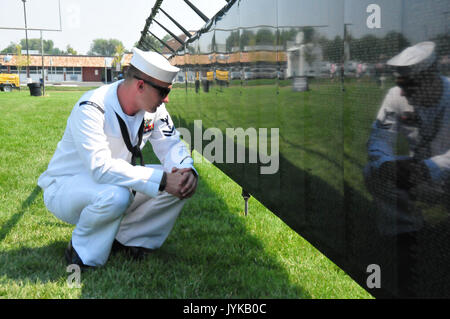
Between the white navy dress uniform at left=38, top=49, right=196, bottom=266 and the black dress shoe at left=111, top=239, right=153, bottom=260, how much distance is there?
3cm

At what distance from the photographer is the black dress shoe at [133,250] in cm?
346

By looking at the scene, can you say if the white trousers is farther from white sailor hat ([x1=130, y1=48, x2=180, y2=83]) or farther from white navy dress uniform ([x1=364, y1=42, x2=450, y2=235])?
white navy dress uniform ([x1=364, y1=42, x2=450, y2=235])

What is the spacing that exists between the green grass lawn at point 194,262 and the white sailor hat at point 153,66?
1.26m

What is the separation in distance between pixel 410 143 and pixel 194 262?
6.94ft

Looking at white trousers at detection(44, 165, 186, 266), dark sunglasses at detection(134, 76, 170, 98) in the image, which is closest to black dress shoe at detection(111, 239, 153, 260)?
white trousers at detection(44, 165, 186, 266)

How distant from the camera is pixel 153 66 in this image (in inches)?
121

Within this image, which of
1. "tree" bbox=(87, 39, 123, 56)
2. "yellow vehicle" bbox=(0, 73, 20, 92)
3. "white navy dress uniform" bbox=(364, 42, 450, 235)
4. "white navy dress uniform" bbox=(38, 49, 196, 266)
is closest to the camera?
"white navy dress uniform" bbox=(364, 42, 450, 235)

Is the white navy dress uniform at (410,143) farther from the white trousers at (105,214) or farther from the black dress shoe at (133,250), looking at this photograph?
the black dress shoe at (133,250)

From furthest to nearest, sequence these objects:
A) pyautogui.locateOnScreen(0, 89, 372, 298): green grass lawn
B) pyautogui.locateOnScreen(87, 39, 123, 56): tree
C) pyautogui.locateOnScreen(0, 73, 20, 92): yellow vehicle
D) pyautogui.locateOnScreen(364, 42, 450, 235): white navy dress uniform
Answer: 1. pyautogui.locateOnScreen(87, 39, 123, 56): tree
2. pyautogui.locateOnScreen(0, 73, 20, 92): yellow vehicle
3. pyautogui.locateOnScreen(0, 89, 372, 298): green grass lawn
4. pyautogui.locateOnScreen(364, 42, 450, 235): white navy dress uniform

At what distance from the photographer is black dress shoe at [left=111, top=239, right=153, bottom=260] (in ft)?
11.3

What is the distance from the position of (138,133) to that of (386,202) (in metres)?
2.08

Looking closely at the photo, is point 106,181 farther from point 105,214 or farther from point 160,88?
point 160,88

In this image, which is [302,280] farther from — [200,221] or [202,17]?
[202,17]

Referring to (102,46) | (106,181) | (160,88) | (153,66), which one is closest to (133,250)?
(106,181)
